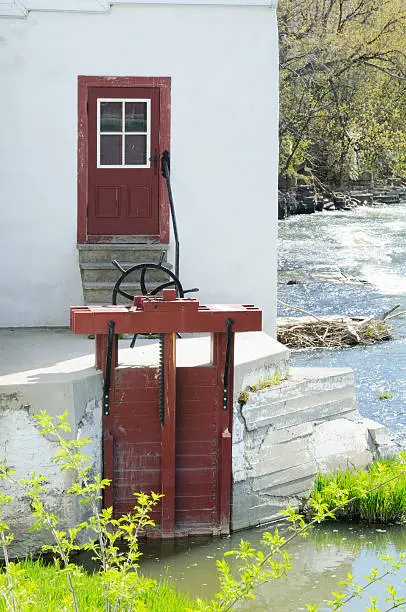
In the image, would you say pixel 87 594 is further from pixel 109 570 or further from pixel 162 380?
pixel 162 380

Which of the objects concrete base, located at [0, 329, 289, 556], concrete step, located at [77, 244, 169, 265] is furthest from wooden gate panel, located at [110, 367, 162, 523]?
concrete step, located at [77, 244, 169, 265]

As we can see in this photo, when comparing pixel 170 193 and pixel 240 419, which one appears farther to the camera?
pixel 170 193

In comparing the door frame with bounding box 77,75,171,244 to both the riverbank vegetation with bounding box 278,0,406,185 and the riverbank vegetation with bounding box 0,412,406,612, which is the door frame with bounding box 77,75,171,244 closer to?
the riverbank vegetation with bounding box 0,412,406,612

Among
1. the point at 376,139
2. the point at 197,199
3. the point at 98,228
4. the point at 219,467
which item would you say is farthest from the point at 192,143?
the point at 376,139

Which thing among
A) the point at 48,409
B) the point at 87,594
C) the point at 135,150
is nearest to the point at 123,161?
the point at 135,150

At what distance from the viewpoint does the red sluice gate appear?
8.60 meters

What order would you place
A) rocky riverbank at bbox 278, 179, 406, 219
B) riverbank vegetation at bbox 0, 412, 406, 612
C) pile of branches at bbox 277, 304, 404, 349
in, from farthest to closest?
rocky riverbank at bbox 278, 179, 406, 219
pile of branches at bbox 277, 304, 404, 349
riverbank vegetation at bbox 0, 412, 406, 612

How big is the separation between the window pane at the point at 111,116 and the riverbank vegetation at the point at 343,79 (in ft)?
40.3

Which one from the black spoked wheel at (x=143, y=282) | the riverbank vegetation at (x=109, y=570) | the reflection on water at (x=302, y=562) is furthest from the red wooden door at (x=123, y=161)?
the reflection on water at (x=302, y=562)

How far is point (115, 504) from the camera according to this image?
874 centimetres

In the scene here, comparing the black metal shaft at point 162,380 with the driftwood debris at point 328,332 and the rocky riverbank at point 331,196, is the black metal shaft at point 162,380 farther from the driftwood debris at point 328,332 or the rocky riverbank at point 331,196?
the rocky riverbank at point 331,196

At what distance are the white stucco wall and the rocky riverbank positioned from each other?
60.1 ft

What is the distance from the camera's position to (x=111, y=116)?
11.3m

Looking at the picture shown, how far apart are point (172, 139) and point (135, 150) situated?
39 cm
